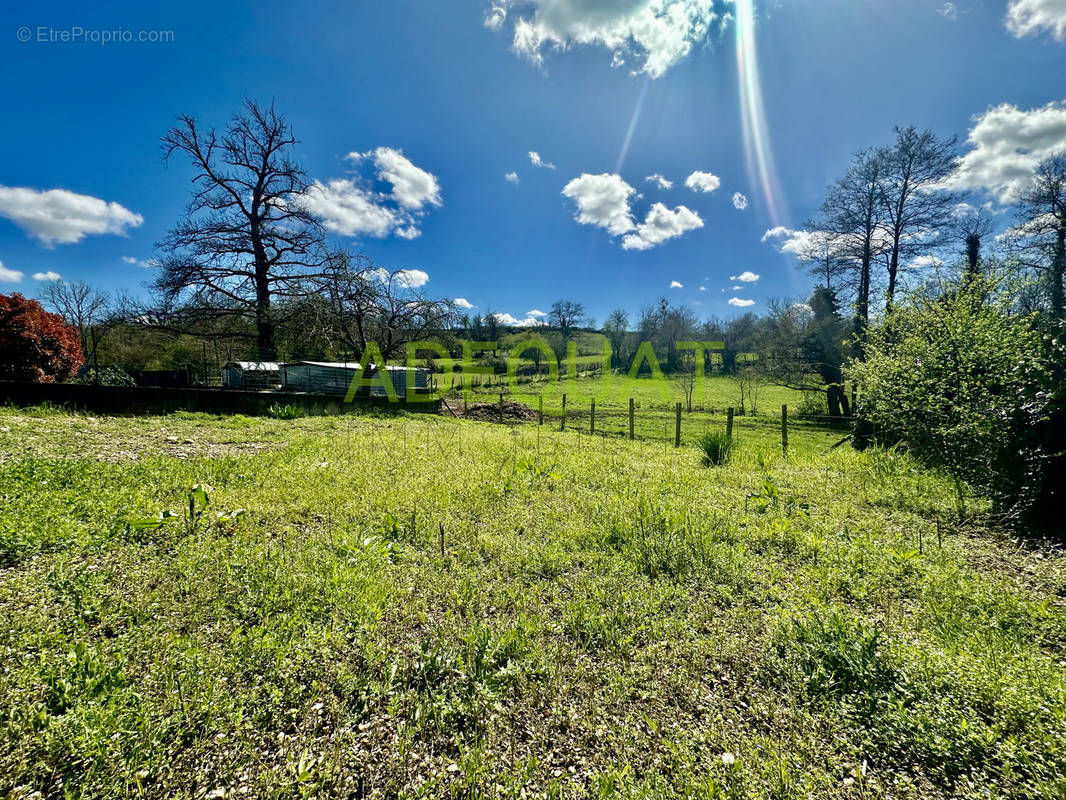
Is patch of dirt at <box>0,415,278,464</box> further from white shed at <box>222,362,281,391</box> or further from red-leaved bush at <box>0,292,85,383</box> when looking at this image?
white shed at <box>222,362,281,391</box>

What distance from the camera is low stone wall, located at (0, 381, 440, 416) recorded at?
10.7 metres

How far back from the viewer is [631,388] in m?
36.5

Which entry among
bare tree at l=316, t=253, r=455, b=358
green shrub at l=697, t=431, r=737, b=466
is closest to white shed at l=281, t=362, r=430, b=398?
bare tree at l=316, t=253, r=455, b=358

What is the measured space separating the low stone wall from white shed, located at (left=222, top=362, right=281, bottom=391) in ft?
25.9

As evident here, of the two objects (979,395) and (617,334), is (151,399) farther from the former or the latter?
(617,334)

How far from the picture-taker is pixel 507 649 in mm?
2793

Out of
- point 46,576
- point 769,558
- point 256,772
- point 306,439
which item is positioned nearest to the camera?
point 256,772

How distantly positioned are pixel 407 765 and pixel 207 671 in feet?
4.76

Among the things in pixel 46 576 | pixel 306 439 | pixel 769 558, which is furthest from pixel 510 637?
pixel 306 439

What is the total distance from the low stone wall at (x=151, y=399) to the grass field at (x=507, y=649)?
7.80 metres

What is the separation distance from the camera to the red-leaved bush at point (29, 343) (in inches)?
585

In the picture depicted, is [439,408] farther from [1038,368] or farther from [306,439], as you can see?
[1038,368]

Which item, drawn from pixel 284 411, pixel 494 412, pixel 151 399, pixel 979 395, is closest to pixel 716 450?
pixel 979 395

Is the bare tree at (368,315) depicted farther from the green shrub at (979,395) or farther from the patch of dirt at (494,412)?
the green shrub at (979,395)
